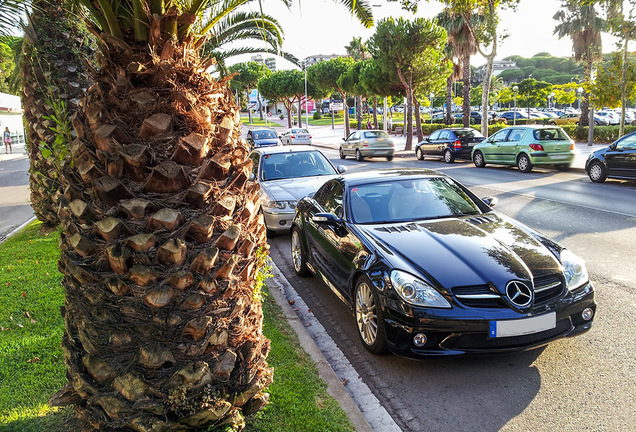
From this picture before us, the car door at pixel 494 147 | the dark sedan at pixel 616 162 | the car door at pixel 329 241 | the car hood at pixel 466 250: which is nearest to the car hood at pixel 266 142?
the car door at pixel 494 147

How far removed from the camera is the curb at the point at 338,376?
135 inches

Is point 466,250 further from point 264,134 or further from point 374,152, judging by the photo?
point 264,134

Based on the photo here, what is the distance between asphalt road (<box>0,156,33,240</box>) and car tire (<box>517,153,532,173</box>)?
52.0 feet

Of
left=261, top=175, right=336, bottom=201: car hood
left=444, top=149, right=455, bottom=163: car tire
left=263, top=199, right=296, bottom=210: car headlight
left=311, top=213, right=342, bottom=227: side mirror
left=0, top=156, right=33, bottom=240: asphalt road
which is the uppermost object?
left=311, top=213, right=342, bottom=227: side mirror

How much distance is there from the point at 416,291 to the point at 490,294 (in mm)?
563

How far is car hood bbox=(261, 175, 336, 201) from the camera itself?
8836 millimetres

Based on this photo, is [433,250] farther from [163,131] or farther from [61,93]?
[61,93]

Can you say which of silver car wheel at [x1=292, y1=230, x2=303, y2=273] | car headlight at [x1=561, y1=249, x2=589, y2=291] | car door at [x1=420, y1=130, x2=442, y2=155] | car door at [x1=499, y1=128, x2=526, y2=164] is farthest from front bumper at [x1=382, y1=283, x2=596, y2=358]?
car door at [x1=420, y1=130, x2=442, y2=155]

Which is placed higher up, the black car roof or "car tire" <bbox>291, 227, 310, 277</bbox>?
the black car roof

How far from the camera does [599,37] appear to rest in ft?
123

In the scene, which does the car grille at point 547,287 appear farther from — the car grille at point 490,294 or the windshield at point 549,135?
the windshield at point 549,135

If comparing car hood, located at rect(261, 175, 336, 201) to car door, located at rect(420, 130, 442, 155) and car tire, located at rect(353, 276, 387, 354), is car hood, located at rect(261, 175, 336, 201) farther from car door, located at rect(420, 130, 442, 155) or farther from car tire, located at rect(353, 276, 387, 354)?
car door, located at rect(420, 130, 442, 155)

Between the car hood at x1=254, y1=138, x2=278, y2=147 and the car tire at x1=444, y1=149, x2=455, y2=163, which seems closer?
the car tire at x1=444, y1=149, x2=455, y2=163

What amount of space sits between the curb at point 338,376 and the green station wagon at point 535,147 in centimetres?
1443
